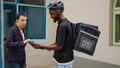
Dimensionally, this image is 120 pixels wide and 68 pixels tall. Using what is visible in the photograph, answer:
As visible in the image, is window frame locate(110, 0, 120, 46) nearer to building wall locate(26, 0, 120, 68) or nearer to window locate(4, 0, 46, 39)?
building wall locate(26, 0, 120, 68)

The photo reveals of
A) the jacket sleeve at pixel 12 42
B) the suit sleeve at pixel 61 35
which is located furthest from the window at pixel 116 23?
the suit sleeve at pixel 61 35

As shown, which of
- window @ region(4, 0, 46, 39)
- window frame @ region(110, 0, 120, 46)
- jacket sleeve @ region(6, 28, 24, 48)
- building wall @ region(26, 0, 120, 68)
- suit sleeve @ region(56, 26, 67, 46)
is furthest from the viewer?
window @ region(4, 0, 46, 39)

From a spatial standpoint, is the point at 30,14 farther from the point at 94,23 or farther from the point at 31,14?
the point at 94,23

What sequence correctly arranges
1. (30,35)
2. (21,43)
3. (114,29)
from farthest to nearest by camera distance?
(30,35) < (114,29) < (21,43)

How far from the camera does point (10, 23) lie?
7953 millimetres

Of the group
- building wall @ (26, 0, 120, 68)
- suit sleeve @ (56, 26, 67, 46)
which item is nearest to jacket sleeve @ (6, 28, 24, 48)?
suit sleeve @ (56, 26, 67, 46)

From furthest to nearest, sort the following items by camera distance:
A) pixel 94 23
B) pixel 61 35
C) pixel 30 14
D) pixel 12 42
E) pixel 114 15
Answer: pixel 30 14, pixel 94 23, pixel 114 15, pixel 12 42, pixel 61 35

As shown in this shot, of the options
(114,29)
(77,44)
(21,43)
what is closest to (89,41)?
(77,44)

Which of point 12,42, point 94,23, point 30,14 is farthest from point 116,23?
point 12,42

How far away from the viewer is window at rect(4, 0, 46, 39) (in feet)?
25.9

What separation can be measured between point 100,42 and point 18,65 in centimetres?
276

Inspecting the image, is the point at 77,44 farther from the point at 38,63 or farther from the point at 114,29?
the point at 38,63

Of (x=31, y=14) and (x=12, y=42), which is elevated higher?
(x=31, y=14)

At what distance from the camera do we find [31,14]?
8.61 meters
